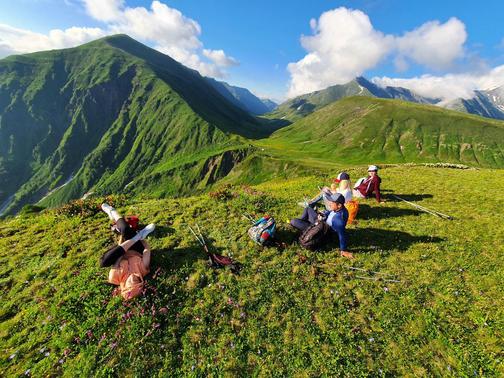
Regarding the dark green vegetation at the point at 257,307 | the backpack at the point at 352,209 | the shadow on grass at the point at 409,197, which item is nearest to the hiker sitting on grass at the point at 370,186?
the shadow on grass at the point at 409,197

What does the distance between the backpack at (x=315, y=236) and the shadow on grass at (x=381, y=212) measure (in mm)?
5802

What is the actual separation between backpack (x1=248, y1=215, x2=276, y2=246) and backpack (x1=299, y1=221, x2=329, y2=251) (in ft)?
6.12

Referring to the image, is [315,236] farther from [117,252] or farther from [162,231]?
[117,252]

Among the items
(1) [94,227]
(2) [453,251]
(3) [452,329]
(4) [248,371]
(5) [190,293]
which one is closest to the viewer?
(4) [248,371]

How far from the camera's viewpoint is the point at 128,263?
1196cm

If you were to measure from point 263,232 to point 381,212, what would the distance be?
10462mm

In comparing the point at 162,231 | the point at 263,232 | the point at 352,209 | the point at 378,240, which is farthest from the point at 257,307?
the point at 352,209

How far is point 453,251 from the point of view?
48.1 feet

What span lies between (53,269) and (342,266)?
48.7 feet

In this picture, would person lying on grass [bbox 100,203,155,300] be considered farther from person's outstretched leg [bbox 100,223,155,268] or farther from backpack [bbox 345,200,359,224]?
backpack [bbox 345,200,359,224]

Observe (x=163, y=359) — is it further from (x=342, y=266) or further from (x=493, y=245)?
(x=493, y=245)

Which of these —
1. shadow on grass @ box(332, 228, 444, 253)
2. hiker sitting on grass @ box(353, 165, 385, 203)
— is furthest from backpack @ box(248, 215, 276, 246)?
hiker sitting on grass @ box(353, 165, 385, 203)

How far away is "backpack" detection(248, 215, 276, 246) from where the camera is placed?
47.6 feet

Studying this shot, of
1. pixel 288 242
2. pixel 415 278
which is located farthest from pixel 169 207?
pixel 415 278
